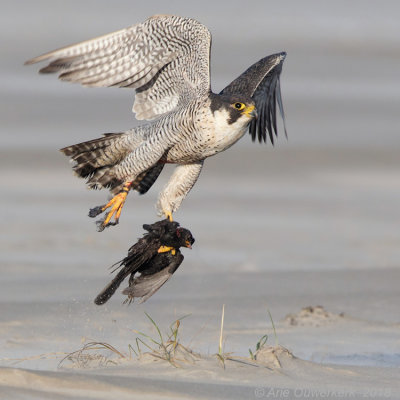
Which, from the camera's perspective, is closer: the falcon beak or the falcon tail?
the falcon beak

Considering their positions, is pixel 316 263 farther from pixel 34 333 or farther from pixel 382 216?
pixel 34 333

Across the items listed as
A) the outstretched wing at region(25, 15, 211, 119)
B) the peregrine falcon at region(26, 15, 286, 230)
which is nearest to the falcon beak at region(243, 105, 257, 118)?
the peregrine falcon at region(26, 15, 286, 230)

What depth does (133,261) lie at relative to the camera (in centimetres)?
621

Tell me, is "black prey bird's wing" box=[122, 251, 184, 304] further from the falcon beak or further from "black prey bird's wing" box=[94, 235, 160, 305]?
the falcon beak

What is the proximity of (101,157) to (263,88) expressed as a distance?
1.53 meters

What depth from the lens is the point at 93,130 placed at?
45.2 ft

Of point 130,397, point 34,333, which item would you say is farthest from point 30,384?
point 34,333

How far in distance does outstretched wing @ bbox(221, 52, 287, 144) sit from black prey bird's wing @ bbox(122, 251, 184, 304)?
5.08 feet

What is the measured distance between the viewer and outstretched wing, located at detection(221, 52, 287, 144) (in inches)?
291

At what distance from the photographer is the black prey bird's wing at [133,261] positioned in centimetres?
619

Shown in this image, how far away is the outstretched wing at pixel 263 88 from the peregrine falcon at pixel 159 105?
1cm

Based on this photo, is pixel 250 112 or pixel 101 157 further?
pixel 101 157

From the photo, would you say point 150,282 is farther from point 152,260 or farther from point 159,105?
point 159,105

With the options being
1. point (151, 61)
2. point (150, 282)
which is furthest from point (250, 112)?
point (150, 282)
